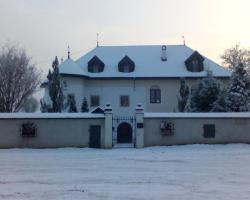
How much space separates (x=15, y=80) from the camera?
172 ft

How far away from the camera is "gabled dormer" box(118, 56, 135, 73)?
2095 inches

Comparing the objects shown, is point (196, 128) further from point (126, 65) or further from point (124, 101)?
point (126, 65)

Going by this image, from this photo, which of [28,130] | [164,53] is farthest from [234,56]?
Result: [28,130]

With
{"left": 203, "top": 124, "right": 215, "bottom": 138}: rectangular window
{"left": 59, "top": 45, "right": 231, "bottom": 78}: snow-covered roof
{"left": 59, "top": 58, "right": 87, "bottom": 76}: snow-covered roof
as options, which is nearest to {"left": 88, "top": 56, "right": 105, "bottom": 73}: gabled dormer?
{"left": 59, "top": 45, "right": 231, "bottom": 78}: snow-covered roof

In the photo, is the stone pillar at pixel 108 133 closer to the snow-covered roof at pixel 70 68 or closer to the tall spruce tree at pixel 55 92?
the tall spruce tree at pixel 55 92

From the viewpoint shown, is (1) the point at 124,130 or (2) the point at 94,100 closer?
(1) the point at 124,130

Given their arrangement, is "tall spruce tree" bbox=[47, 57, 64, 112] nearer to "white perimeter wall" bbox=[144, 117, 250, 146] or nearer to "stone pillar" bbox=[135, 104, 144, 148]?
"stone pillar" bbox=[135, 104, 144, 148]

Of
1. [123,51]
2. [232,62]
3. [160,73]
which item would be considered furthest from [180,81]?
[232,62]

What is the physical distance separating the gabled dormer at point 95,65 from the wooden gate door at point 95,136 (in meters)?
21.0

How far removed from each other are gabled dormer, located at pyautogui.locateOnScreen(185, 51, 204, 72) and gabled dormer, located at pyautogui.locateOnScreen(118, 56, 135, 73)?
5904mm

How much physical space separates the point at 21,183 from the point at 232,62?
55.1 meters

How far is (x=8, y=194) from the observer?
41.4 ft

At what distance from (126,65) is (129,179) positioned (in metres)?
38.2

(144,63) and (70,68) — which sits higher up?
(144,63)
